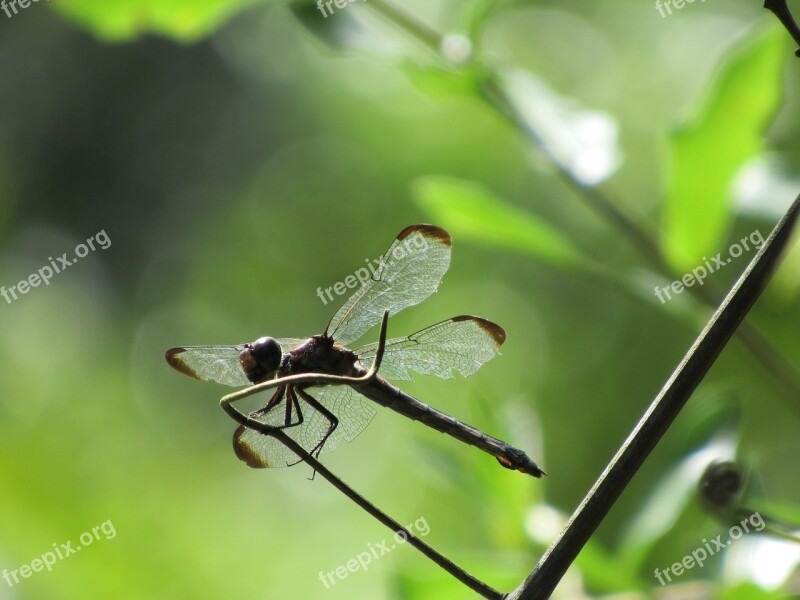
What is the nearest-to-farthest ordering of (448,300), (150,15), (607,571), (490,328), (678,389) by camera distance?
(678,389)
(490,328)
(607,571)
(150,15)
(448,300)

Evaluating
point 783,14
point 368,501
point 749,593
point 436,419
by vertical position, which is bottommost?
point 749,593

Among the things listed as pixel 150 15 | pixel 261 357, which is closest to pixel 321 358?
pixel 261 357

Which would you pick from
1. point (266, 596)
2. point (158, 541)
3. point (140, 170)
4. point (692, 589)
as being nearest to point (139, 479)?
point (158, 541)

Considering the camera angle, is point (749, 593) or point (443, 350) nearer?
point (749, 593)

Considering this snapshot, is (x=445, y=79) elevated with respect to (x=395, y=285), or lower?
elevated

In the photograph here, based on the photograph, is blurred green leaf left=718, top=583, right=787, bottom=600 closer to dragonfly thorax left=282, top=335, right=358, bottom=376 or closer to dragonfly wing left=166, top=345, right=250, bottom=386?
dragonfly thorax left=282, top=335, right=358, bottom=376

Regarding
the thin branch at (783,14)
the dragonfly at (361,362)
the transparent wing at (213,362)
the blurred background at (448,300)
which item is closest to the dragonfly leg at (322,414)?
the dragonfly at (361,362)

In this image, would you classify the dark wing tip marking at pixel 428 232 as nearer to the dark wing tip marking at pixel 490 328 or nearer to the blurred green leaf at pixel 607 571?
the dark wing tip marking at pixel 490 328

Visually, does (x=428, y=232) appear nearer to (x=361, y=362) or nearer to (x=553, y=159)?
(x=361, y=362)
